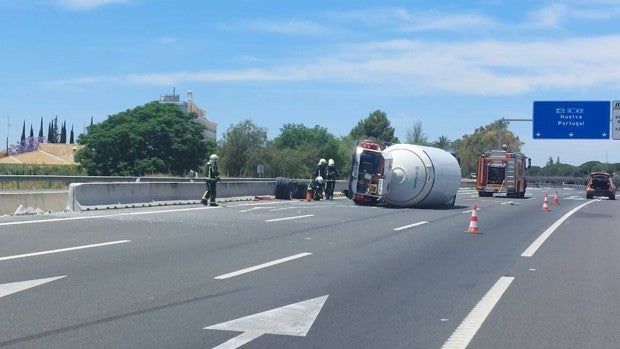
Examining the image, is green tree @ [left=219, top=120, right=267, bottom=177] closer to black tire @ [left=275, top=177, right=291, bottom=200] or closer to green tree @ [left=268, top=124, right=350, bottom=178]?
green tree @ [left=268, top=124, right=350, bottom=178]

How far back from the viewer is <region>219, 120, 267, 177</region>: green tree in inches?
3036

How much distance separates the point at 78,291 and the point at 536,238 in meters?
12.2

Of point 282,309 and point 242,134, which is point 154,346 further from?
point 242,134

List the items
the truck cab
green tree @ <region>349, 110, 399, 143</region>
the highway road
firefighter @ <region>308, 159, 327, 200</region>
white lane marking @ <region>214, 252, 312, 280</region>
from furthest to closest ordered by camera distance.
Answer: green tree @ <region>349, 110, 399, 143</region>
firefighter @ <region>308, 159, 327, 200</region>
the truck cab
white lane marking @ <region>214, 252, 312, 280</region>
the highway road

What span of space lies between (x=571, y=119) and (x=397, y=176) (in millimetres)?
23421

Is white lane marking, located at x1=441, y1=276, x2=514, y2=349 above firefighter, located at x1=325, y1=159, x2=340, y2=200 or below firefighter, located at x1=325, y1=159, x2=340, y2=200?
below

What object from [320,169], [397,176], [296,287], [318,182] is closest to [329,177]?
[320,169]

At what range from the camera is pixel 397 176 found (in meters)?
30.5

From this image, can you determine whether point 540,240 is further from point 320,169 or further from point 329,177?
point 329,177

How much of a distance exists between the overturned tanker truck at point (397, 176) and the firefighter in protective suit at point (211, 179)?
603cm

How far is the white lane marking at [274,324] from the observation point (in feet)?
25.6

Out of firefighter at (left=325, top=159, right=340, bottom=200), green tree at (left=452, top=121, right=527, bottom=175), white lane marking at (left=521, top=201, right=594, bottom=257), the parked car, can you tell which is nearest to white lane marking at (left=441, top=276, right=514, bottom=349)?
white lane marking at (left=521, top=201, right=594, bottom=257)

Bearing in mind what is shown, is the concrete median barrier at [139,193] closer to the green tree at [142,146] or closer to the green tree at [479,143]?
the green tree at [142,146]

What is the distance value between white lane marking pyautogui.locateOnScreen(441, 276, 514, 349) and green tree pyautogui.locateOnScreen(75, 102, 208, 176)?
62142mm
